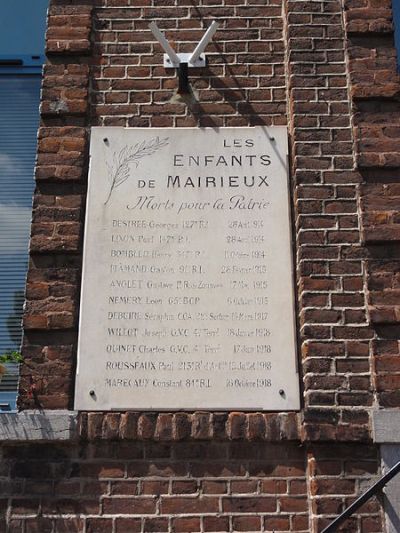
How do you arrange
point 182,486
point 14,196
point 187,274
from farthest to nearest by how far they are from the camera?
1. point 14,196
2. point 187,274
3. point 182,486

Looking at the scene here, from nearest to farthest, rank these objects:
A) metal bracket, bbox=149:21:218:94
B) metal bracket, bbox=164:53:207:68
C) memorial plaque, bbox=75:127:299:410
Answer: memorial plaque, bbox=75:127:299:410 → metal bracket, bbox=149:21:218:94 → metal bracket, bbox=164:53:207:68

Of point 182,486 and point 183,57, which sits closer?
point 182,486

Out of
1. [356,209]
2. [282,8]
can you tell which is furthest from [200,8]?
[356,209]

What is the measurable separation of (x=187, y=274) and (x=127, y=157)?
2.63ft

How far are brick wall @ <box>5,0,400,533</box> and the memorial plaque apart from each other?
0.09 metres

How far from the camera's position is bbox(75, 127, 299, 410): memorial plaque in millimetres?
3738

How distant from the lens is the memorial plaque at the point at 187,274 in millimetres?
3738

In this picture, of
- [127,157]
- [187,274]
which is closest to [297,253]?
[187,274]

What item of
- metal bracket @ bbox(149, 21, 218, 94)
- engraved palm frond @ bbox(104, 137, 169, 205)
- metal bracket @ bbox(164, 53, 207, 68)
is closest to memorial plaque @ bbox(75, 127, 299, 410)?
engraved palm frond @ bbox(104, 137, 169, 205)

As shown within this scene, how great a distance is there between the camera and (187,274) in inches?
156

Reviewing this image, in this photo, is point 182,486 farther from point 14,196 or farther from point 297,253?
point 14,196

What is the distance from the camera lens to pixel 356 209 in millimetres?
4082

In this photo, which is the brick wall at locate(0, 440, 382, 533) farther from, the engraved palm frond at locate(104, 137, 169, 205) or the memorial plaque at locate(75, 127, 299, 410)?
the engraved palm frond at locate(104, 137, 169, 205)

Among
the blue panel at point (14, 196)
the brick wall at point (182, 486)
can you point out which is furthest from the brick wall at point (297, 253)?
the blue panel at point (14, 196)
